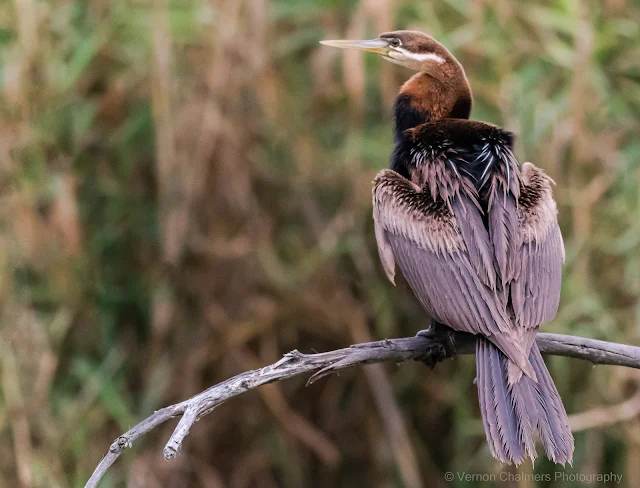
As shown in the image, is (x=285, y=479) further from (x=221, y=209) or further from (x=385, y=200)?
(x=385, y=200)

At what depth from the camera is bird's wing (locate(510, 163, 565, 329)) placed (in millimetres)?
2119

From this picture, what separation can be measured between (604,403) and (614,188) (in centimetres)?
84

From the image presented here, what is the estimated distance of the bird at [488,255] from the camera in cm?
198

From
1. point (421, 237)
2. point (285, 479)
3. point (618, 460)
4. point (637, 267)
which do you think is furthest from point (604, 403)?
point (421, 237)

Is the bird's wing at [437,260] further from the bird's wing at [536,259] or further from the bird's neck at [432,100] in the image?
the bird's neck at [432,100]

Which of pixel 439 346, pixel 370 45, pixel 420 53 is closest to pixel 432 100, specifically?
pixel 420 53

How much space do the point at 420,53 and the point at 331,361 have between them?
118 cm

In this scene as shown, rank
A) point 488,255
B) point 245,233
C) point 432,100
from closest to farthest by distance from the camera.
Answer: point 488,255 < point 432,100 < point 245,233

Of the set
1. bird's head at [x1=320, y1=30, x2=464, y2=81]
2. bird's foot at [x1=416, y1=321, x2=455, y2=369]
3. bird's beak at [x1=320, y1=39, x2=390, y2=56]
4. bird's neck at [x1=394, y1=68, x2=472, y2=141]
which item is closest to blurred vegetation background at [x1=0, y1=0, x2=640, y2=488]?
bird's beak at [x1=320, y1=39, x2=390, y2=56]

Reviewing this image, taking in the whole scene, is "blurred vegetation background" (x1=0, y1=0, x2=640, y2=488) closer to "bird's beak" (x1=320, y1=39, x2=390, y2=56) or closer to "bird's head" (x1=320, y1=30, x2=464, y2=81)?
"bird's beak" (x1=320, y1=39, x2=390, y2=56)

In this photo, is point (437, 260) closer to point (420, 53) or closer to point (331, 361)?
point (331, 361)

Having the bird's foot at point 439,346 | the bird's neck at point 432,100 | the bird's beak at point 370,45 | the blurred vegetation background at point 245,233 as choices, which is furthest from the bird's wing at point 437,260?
the blurred vegetation background at point 245,233

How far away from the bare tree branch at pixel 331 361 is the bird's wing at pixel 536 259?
99 mm

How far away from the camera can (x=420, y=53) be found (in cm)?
274
